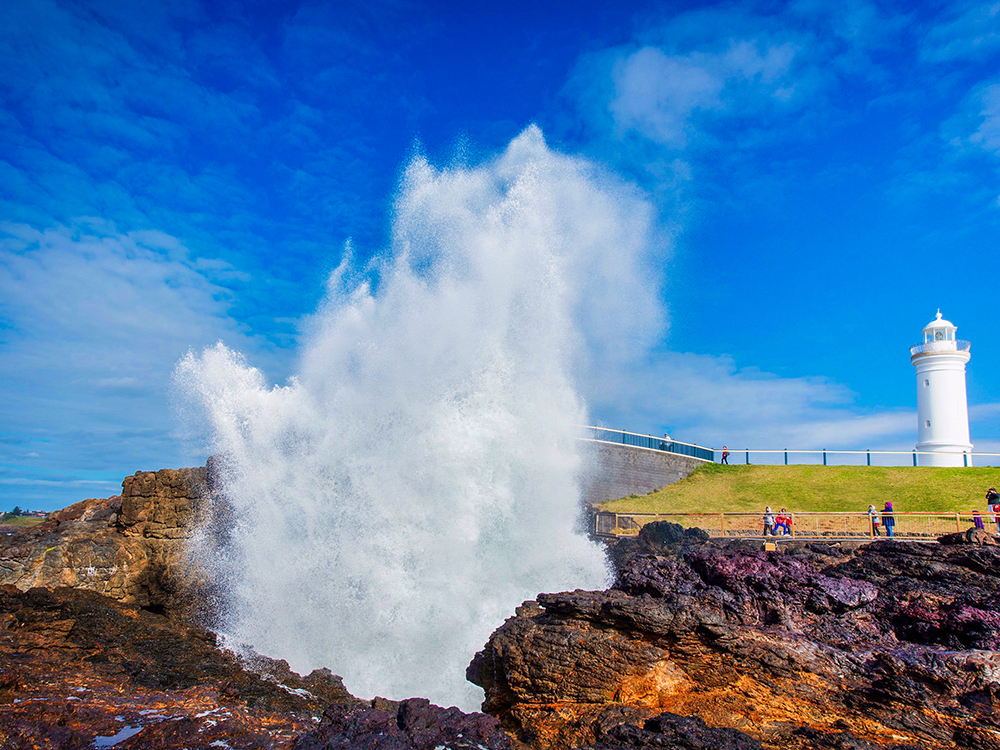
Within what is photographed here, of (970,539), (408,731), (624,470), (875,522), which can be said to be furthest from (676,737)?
(624,470)

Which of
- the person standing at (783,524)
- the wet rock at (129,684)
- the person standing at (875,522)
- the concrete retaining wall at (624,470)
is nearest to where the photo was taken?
the wet rock at (129,684)

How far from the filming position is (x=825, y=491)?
2562 centimetres

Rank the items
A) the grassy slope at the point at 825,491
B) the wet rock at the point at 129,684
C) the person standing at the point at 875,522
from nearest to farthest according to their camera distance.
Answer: the wet rock at the point at 129,684
the person standing at the point at 875,522
the grassy slope at the point at 825,491

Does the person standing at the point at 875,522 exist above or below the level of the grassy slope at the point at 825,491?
below

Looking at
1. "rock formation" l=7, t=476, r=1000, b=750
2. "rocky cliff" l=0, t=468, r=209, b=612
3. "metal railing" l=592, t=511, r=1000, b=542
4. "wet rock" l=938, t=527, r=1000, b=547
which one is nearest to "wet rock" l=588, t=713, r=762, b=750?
"rock formation" l=7, t=476, r=1000, b=750

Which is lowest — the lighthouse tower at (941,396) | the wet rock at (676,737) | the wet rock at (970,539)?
the wet rock at (676,737)

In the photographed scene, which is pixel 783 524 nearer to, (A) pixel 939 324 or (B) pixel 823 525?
(B) pixel 823 525

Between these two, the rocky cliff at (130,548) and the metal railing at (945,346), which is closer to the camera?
the rocky cliff at (130,548)

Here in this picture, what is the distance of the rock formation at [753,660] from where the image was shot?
13.7ft

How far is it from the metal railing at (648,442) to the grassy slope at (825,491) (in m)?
1.90

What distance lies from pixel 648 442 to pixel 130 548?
22117 mm

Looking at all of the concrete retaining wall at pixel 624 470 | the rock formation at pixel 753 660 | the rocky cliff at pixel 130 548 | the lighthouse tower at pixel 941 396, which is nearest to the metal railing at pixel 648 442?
the concrete retaining wall at pixel 624 470

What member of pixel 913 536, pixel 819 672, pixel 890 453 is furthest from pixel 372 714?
pixel 890 453

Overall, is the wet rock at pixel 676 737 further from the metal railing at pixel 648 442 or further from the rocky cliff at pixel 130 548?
the metal railing at pixel 648 442
